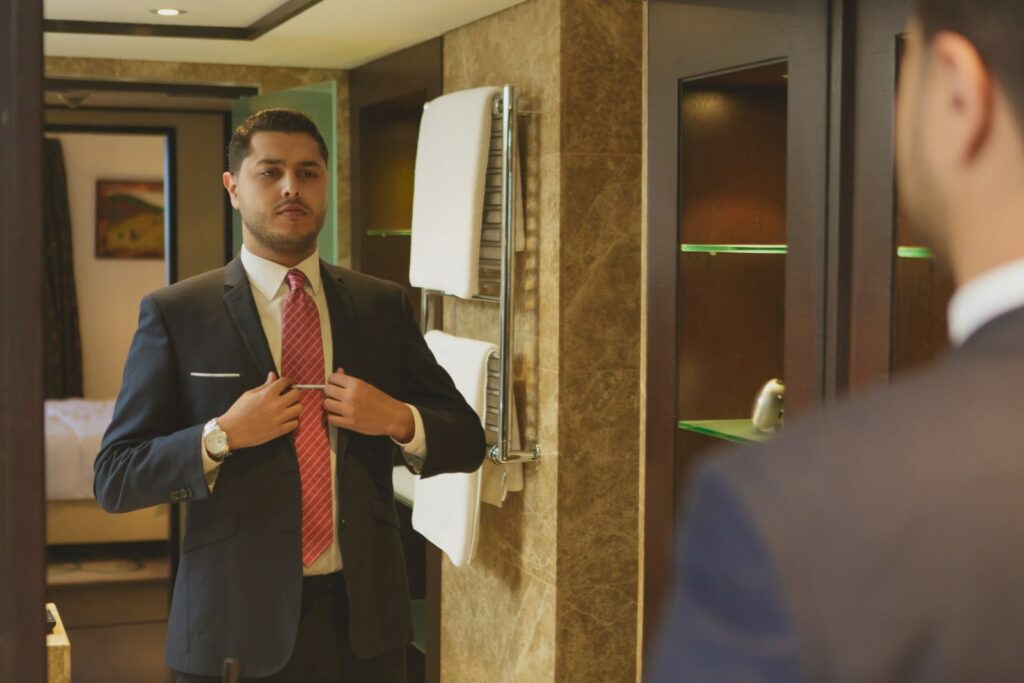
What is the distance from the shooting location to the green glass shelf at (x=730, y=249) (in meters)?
1.68

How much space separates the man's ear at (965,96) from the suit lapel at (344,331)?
130 cm

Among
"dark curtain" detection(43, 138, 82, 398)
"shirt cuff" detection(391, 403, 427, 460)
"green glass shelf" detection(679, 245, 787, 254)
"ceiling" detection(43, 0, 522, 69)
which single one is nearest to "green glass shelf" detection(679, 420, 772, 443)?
"green glass shelf" detection(679, 245, 787, 254)

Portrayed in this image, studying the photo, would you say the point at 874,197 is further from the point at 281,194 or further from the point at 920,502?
the point at 920,502

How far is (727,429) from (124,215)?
402 centimetres

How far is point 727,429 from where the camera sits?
173cm

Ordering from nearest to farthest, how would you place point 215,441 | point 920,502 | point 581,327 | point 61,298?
point 920,502 < point 215,441 < point 581,327 < point 61,298

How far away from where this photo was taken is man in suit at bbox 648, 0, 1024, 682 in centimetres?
44

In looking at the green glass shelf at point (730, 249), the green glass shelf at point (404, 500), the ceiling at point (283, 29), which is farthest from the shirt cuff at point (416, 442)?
the green glass shelf at point (404, 500)

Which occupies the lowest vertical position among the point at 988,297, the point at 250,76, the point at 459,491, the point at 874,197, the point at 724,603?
the point at 459,491

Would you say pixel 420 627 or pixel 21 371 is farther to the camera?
pixel 420 627

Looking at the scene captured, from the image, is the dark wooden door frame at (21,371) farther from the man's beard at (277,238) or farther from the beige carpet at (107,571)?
the beige carpet at (107,571)

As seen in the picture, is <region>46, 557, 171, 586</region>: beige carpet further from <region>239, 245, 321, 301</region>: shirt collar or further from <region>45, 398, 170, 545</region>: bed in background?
<region>239, 245, 321, 301</region>: shirt collar

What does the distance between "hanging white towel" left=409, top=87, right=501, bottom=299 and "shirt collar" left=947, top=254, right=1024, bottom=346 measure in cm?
166

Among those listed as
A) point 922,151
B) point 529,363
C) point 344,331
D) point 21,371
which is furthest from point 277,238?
point 922,151
